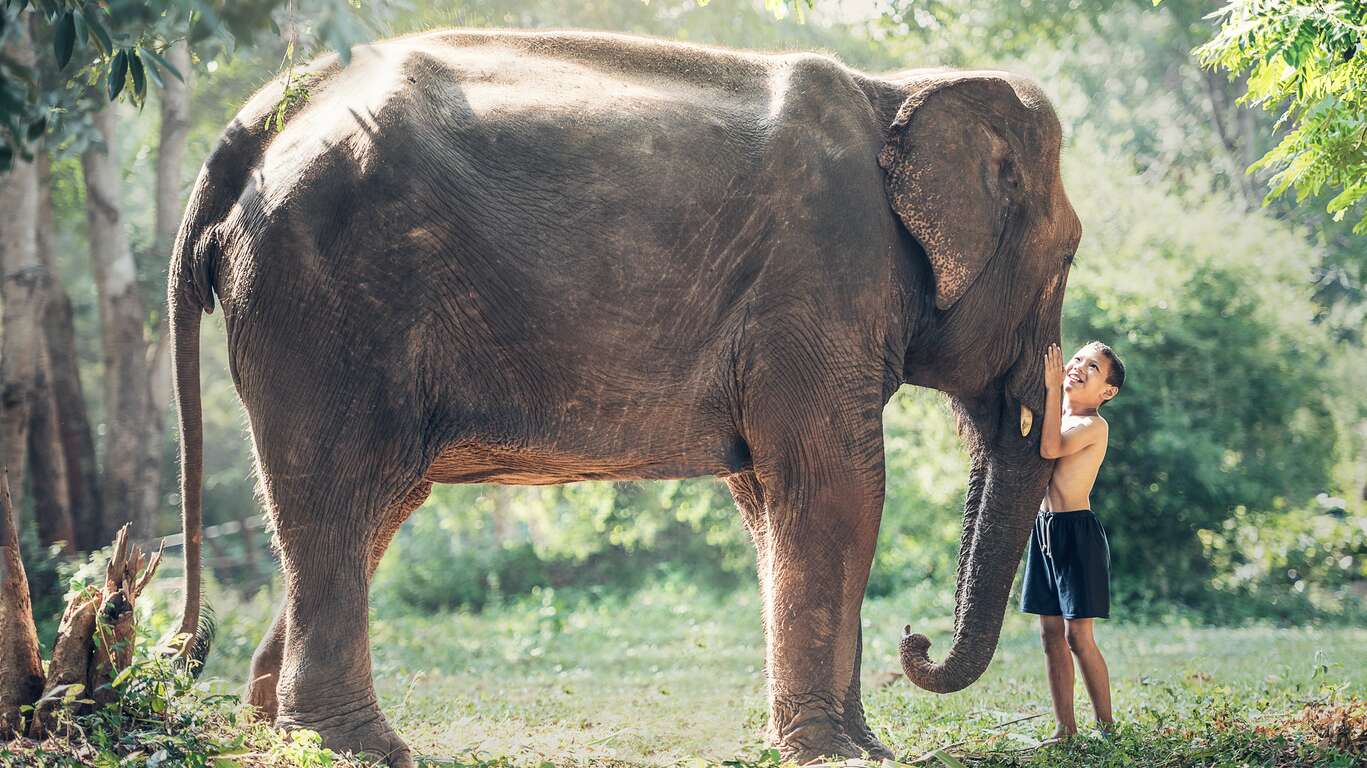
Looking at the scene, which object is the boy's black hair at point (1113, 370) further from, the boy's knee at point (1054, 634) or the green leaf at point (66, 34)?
the green leaf at point (66, 34)

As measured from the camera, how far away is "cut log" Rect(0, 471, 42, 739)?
413 cm

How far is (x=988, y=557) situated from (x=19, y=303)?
7494 millimetres

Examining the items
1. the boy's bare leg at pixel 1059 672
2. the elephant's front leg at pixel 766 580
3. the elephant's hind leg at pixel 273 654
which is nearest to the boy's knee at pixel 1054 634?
the boy's bare leg at pixel 1059 672

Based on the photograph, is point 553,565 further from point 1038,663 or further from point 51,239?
point 1038,663

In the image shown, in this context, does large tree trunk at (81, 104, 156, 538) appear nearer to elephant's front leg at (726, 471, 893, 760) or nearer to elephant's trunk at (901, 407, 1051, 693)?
elephant's front leg at (726, 471, 893, 760)

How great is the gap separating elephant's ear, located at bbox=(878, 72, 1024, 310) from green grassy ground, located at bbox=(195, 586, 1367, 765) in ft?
6.20

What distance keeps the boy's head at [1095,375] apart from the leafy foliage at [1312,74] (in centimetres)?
93

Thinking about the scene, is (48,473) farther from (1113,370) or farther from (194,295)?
(1113,370)

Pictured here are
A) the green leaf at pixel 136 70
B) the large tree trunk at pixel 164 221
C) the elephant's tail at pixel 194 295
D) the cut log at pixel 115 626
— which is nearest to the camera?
the green leaf at pixel 136 70

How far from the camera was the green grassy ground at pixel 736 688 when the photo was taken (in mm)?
5114

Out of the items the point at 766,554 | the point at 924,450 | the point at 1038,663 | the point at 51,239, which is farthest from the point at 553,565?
the point at 766,554

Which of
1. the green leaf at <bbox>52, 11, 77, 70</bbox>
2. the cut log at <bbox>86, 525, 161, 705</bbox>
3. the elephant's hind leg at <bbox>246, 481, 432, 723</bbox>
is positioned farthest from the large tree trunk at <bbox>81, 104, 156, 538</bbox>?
the green leaf at <bbox>52, 11, 77, 70</bbox>

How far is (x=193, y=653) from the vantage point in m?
4.83

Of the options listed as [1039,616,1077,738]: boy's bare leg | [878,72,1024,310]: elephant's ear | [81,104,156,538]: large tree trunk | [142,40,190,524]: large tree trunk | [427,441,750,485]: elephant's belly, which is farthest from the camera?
[142,40,190,524]: large tree trunk
